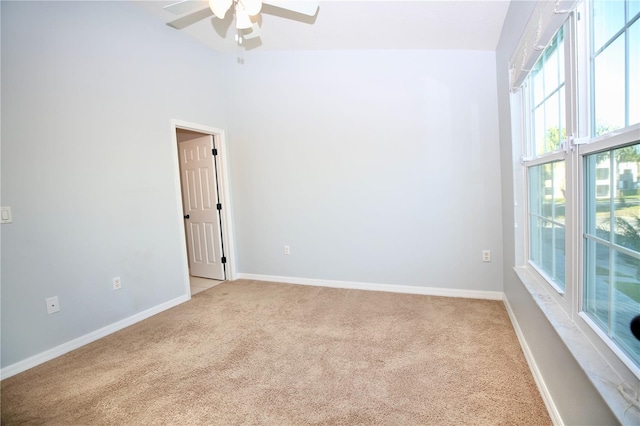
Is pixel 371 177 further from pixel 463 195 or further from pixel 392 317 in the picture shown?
pixel 392 317

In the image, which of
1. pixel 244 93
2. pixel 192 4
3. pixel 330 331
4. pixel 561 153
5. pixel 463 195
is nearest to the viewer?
pixel 561 153

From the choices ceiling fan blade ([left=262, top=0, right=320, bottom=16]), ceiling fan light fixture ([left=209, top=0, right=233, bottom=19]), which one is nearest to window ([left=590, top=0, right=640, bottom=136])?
ceiling fan blade ([left=262, top=0, right=320, bottom=16])

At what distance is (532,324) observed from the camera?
1.78 m

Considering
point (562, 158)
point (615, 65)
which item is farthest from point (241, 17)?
point (562, 158)

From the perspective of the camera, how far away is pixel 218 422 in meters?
1.49

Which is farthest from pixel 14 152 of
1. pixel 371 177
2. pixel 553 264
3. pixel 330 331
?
pixel 553 264

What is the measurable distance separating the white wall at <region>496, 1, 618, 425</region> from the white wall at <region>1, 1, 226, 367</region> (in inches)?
126

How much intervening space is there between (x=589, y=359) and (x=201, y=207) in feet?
13.2

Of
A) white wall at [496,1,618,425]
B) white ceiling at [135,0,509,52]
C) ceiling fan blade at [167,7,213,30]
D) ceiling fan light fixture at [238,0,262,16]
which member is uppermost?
ceiling fan blade at [167,7,213,30]

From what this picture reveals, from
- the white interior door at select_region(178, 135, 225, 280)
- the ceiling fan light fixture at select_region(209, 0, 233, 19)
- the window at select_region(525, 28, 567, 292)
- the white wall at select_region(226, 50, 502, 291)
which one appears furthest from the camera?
the white interior door at select_region(178, 135, 225, 280)

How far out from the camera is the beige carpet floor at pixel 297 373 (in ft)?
5.01

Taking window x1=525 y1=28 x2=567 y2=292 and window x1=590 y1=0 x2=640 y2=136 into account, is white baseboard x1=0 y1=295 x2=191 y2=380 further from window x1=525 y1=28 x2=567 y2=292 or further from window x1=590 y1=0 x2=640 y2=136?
window x1=590 y1=0 x2=640 y2=136

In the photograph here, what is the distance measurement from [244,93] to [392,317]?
321 cm

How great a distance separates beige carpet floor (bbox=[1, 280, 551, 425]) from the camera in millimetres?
1528
